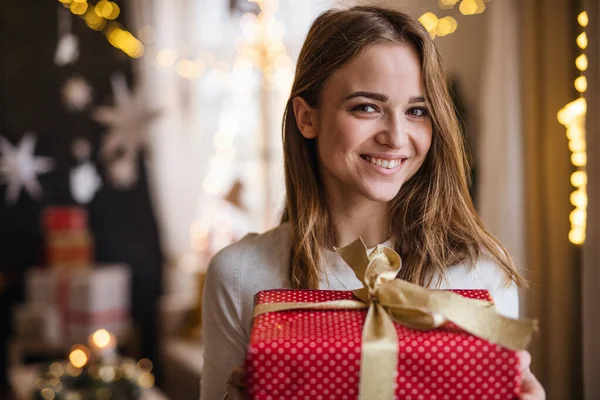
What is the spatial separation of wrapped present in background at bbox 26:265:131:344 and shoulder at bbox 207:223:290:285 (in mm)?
Result: 2514

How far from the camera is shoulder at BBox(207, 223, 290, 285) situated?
1156mm

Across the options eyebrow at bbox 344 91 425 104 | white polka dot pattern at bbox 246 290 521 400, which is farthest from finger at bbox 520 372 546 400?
eyebrow at bbox 344 91 425 104

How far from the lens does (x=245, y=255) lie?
1.17m

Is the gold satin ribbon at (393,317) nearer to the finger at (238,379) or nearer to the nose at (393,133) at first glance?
the finger at (238,379)

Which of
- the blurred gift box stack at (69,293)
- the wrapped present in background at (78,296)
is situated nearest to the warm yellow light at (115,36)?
the blurred gift box stack at (69,293)

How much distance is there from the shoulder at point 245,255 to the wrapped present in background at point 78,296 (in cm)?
251

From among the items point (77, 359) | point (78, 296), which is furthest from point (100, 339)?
point (78, 296)

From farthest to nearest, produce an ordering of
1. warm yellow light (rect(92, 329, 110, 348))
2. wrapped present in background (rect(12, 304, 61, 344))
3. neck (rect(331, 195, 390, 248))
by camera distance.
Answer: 1. wrapped present in background (rect(12, 304, 61, 344))
2. warm yellow light (rect(92, 329, 110, 348))
3. neck (rect(331, 195, 390, 248))

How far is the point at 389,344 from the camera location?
77 centimetres

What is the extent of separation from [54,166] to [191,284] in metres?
1.11

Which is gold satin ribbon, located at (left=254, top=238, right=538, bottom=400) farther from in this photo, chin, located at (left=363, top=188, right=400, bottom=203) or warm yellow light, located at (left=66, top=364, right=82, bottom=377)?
warm yellow light, located at (left=66, top=364, right=82, bottom=377)

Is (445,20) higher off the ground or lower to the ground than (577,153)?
higher

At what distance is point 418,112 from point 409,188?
0.15 m

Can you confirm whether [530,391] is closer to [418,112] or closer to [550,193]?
[418,112]
